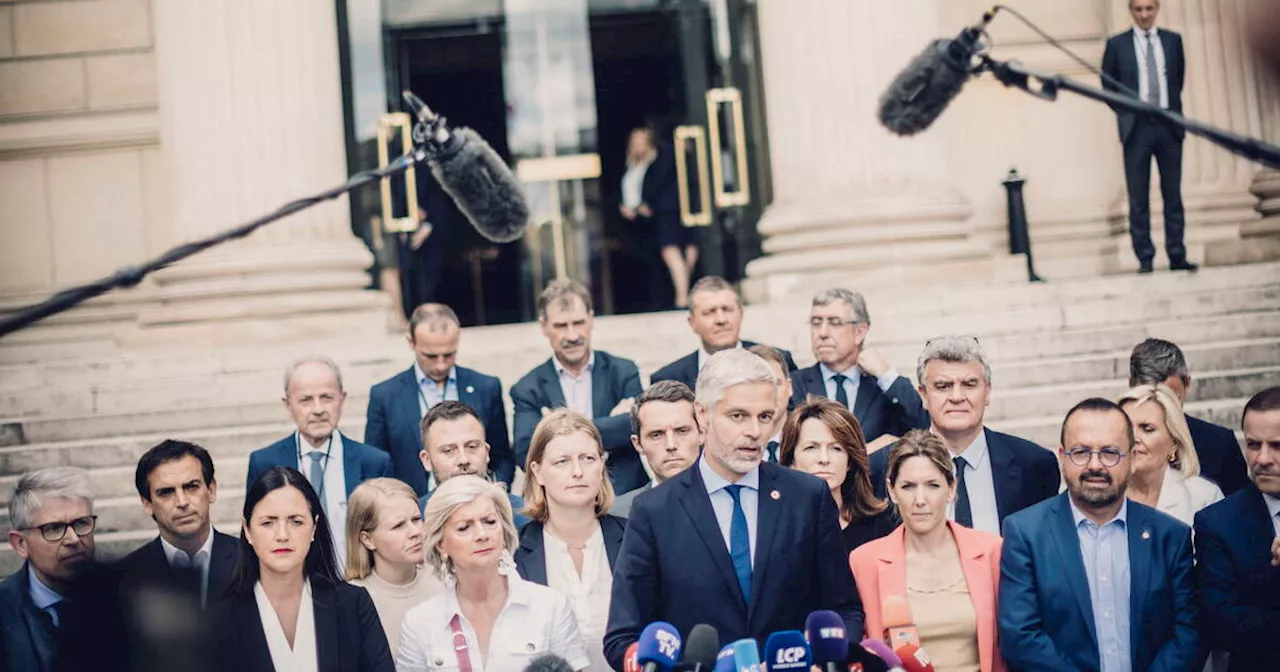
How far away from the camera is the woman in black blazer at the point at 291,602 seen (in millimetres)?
5812

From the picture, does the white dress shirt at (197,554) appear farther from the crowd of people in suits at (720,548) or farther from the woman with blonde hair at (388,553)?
the woman with blonde hair at (388,553)

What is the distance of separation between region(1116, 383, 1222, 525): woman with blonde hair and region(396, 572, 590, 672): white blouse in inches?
104

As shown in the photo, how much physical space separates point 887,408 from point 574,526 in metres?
2.29

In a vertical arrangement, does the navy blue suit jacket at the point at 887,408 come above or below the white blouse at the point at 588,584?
above

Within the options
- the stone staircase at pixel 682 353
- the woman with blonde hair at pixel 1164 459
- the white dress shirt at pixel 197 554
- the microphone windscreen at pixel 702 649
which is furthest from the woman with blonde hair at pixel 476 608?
the stone staircase at pixel 682 353

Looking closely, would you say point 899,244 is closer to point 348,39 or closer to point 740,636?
point 348,39

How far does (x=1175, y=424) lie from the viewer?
7164 millimetres

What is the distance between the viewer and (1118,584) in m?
6.09

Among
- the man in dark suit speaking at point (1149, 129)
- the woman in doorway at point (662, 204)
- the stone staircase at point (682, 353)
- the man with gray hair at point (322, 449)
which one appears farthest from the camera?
the woman in doorway at point (662, 204)

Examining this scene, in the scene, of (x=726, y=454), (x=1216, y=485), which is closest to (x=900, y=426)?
(x=1216, y=485)

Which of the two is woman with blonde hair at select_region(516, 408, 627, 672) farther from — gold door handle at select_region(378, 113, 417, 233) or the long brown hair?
gold door handle at select_region(378, 113, 417, 233)

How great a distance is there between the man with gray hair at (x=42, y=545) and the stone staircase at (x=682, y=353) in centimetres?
326

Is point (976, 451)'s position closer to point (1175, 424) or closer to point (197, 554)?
point (1175, 424)

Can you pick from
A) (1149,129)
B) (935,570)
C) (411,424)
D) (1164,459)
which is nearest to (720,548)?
(935,570)
